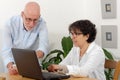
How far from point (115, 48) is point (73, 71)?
1.48m

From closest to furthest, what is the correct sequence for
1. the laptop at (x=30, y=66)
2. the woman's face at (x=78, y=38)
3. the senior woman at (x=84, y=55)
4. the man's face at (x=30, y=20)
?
the laptop at (x=30, y=66), the senior woman at (x=84, y=55), the woman's face at (x=78, y=38), the man's face at (x=30, y=20)

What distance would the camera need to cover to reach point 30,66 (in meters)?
2.04

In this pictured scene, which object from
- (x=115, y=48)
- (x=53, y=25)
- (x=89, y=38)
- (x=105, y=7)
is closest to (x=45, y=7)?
(x=53, y=25)

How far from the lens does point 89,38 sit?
2.52 metres

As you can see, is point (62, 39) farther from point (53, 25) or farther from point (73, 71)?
point (73, 71)

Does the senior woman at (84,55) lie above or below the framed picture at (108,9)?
below

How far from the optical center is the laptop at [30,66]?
6.49 feet

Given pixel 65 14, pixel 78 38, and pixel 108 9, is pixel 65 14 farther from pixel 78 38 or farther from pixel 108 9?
pixel 78 38

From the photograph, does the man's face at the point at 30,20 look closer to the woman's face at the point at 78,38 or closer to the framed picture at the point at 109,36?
the woman's face at the point at 78,38

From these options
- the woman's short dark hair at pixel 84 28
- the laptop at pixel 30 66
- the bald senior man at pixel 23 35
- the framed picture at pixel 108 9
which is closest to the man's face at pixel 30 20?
the bald senior man at pixel 23 35

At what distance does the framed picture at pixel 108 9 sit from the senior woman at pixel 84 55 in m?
1.11

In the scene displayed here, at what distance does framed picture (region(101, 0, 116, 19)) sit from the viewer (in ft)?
11.6

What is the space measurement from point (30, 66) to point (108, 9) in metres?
1.88

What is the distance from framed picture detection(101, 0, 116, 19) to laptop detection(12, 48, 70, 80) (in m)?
Answer: 1.70
